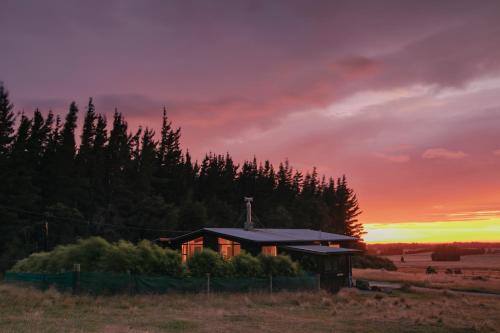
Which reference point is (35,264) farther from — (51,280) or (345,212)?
(345,212)

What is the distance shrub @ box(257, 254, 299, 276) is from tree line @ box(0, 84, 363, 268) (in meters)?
22.3

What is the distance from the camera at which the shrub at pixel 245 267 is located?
36.4m

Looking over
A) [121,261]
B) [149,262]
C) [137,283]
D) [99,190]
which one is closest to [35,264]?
[121,261]

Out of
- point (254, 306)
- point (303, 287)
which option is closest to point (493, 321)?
point (254, 306)

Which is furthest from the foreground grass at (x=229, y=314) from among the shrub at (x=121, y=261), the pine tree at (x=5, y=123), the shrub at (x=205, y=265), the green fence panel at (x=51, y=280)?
the pine tree at (x=5, y=123)

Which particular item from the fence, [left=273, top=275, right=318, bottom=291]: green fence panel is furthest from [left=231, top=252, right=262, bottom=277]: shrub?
[left=273, top=275, right=318, bottom=291]: green fence panel

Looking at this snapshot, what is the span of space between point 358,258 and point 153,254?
259ft

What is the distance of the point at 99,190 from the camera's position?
8388cm

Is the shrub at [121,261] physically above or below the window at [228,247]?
below

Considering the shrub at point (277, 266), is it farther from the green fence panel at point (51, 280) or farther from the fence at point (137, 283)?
the green fence panel at point (51, 280)

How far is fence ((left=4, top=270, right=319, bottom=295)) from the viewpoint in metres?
29.4

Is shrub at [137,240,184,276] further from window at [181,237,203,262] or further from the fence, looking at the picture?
window at [181,237,203,262]

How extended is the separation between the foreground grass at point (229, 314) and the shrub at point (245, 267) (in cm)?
441

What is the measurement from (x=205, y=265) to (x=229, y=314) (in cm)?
1153
